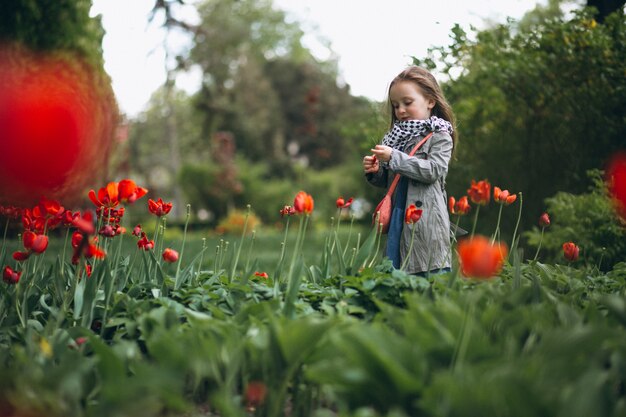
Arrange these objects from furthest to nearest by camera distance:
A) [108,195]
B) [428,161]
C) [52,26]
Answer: [52,26] → [428,161] → [108,195]

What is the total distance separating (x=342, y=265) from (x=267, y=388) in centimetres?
106

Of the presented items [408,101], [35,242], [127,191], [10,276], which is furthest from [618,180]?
[10,276]

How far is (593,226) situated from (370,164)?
2062 millimetres

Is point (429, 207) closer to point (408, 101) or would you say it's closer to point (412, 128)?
point (412, 128)

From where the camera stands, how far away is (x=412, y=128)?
3330 mm

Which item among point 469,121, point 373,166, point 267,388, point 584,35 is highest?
point 584,35

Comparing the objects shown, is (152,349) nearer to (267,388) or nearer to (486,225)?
(267,388)

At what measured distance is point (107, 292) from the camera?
7.93 ft

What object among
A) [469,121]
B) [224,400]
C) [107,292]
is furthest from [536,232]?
[224,400]

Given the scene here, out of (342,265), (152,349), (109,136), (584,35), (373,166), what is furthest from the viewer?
(109,136)

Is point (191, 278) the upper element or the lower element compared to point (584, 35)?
lower

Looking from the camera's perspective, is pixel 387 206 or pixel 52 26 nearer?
pixel 387 206

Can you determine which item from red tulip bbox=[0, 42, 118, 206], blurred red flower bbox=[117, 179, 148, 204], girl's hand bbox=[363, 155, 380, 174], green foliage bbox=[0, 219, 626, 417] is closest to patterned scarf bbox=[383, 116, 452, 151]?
girl's hand bbox=[363, 155, 380, 174]

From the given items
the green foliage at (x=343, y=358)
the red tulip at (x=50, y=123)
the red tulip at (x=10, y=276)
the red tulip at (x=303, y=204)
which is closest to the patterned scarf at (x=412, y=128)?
the green foliage at (x=343, y=358)
